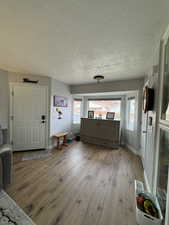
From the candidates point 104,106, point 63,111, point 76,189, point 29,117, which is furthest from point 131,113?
point 29,117

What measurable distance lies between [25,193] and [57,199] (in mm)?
536

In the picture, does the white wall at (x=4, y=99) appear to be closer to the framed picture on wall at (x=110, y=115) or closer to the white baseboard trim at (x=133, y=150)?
the framed picture on wall at (x=110, y=115)

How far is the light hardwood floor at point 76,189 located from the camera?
54.6 inches

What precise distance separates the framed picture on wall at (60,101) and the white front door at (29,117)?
0.38 meters

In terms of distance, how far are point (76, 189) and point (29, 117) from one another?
2.55 m

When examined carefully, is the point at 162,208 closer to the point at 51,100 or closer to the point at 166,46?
the point at 166,46

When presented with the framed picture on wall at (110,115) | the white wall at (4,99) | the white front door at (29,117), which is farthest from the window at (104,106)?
the white wall at (4,99)

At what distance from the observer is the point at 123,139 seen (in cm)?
439

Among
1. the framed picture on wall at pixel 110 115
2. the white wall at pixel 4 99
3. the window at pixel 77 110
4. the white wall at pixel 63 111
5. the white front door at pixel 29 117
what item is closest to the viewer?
the white wall at pixel 4 99

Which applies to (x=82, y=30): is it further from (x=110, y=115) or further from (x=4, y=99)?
(x=110, y=115)

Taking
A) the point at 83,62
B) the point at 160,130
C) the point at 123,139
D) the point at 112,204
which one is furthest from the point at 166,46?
the point at 123,139

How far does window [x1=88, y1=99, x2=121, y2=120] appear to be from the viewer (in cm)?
464

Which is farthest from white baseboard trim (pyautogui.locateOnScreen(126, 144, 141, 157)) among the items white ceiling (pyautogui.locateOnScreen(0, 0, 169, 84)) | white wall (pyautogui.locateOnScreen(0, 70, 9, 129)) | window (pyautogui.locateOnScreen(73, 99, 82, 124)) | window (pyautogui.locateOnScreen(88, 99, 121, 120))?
white wall (pyautogui.locateOnScreen(0, 70, 9, 129))

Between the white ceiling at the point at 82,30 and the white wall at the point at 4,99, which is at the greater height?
the white ceiling at the point at 82,30
